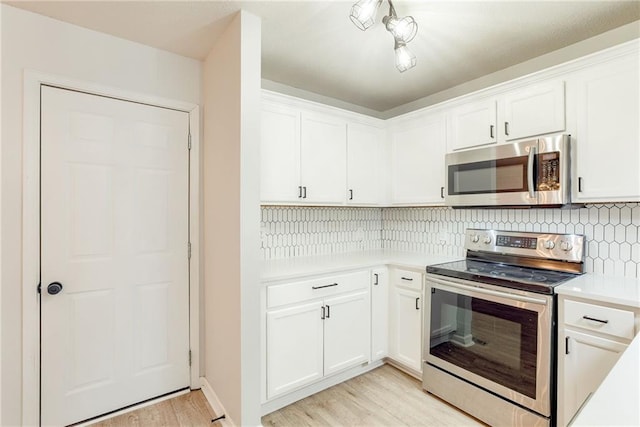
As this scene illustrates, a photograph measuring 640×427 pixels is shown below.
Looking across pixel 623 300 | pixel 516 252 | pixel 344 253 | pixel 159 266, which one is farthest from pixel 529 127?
pixel 159 266

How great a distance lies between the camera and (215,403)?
7.01 ft

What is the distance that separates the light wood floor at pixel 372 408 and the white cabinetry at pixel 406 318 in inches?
7.3

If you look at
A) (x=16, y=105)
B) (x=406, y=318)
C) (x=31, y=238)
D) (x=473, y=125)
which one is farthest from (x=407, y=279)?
(x=16, y=105)

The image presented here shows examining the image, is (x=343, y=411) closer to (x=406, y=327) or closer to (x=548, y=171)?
(x=406, y=327)

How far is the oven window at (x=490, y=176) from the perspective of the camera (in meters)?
2.12

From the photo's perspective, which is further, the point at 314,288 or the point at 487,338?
the point at 314,288

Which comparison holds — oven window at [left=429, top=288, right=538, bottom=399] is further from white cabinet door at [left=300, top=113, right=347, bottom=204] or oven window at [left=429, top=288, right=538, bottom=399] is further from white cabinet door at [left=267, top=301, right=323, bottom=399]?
white cabinet door at [left=300, top=113, right=347, bottom=204]

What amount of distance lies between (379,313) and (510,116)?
70.2 inches

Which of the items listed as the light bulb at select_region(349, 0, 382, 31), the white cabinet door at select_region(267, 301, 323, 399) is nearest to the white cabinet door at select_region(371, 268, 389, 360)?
the white cabinet door at select_region(267, 301, 323, 399)

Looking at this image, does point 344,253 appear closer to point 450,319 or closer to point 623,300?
point 450,319

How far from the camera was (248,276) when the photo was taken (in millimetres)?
1811

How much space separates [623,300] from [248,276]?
189 centimetres

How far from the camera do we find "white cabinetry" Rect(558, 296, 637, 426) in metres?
1.57

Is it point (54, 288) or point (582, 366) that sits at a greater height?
point (54, 288)
